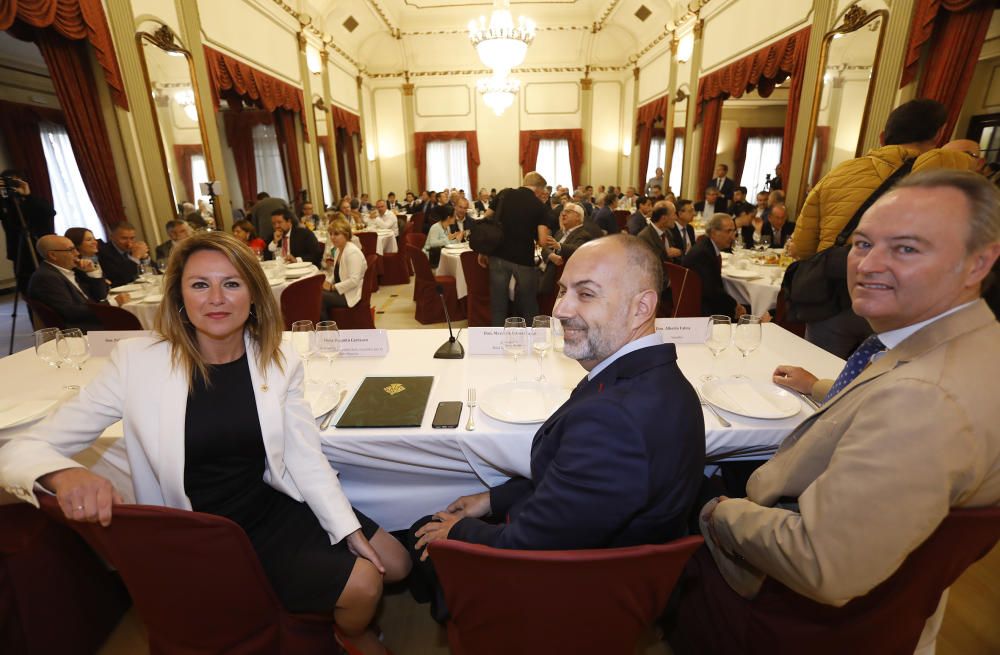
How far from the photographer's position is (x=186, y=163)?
5602 mm

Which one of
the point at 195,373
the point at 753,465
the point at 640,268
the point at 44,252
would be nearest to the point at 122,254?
the point at 44,252

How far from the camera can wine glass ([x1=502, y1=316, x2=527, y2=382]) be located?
5.87 feet

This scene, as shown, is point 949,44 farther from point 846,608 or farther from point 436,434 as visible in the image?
point 436,434

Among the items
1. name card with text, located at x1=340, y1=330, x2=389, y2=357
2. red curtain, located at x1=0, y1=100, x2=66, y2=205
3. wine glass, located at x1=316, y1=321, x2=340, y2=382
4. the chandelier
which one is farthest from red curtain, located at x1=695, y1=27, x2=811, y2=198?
red curtain, located at x1=0, y1=100, x2=66, y2=205

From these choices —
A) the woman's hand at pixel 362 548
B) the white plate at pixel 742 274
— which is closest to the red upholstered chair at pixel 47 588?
the woman's hand at pixel 362 548

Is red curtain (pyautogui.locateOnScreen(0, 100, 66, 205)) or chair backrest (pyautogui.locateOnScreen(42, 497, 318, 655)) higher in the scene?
red curtain (pyautogui.locateOnScreen(0, 100, 66, 205))

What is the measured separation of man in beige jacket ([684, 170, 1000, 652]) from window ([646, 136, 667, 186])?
10.9m

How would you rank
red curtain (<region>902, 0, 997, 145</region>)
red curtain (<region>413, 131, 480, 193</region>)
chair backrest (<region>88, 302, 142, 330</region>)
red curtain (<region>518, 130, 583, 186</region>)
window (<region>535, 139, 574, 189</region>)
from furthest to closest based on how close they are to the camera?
window (<region>535, 139, 574, 189</region>) → red curtain (<region>413, 131, 480, 193</region>) → red curtain (<region>518, 130, 583, 186</region>) → red curtain (<region>902, 0, 997, 145</region>) → chair backrest (<region>88, 302, 142, 330</region>)

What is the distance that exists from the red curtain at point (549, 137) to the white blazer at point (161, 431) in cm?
1297

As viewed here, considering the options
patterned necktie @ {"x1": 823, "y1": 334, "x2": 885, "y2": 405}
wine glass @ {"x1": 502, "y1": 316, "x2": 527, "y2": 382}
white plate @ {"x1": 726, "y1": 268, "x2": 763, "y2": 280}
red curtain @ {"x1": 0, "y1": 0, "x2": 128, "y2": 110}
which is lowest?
white plate @ {"x1": 726, "y1": 268, "x2": 763, "y2": 280}

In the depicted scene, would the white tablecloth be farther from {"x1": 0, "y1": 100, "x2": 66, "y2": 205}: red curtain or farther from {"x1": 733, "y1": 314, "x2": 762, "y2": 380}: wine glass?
{"x1": 0, "y1": 100, "x2": 66, "y2": 205}: red curtain

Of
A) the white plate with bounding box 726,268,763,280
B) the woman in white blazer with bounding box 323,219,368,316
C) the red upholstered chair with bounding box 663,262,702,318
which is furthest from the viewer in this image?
the woman in white blazer with bounding box 323,219,368,316

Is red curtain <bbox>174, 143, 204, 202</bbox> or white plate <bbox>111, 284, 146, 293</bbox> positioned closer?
white plate <bbox>111, 284, 146, 293</bbox>

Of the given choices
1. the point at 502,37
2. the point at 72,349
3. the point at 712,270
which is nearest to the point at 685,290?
the point at 712,270
